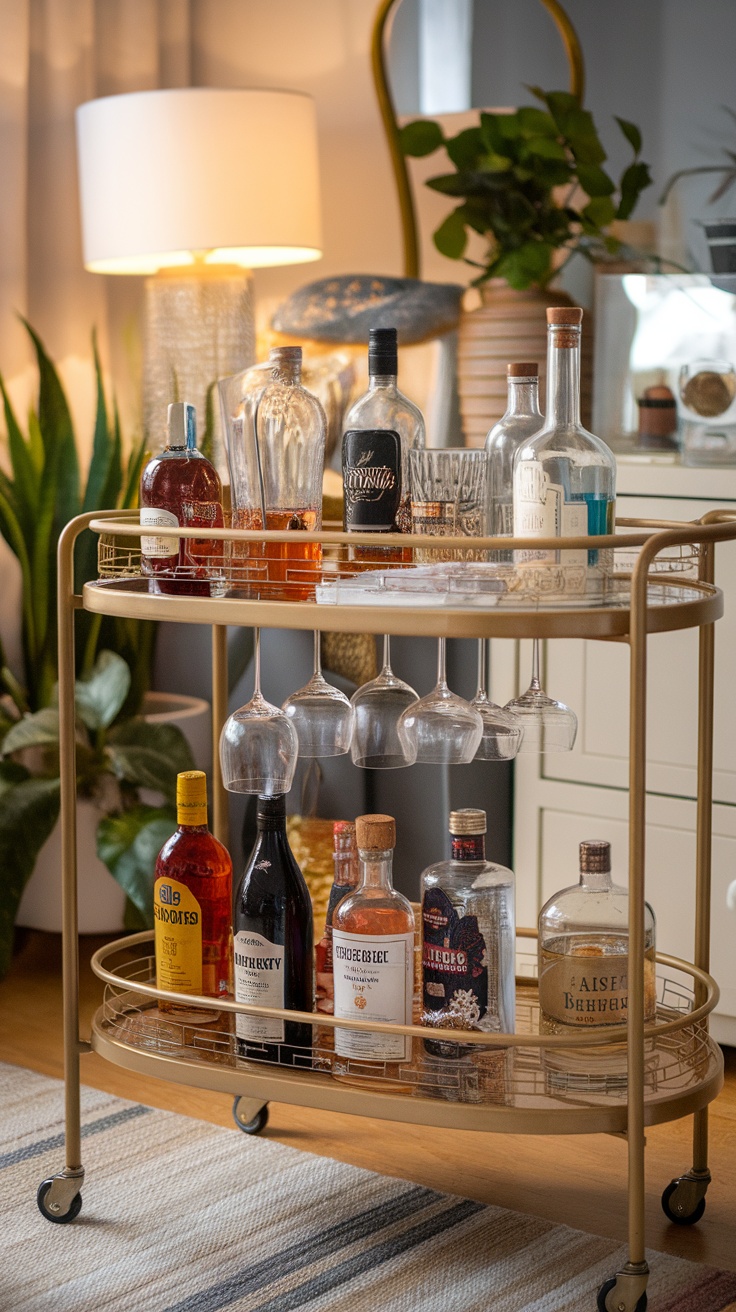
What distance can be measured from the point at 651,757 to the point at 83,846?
2.96ft

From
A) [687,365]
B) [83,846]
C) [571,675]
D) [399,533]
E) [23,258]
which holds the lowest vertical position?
[83,846]

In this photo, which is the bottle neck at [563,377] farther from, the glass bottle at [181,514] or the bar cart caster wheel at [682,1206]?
the bar cart caster wheel at [682,1206]

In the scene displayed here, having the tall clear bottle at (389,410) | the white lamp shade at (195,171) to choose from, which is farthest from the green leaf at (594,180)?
the tall clear bottle at (389,410)

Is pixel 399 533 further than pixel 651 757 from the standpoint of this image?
No

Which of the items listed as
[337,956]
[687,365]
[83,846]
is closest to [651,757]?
[687,365]

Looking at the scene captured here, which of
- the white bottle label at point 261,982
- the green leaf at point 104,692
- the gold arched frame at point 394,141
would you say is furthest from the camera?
the gold arched frame at point 394,141

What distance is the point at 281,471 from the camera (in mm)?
1370

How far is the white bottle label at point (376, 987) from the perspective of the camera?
4.44ft

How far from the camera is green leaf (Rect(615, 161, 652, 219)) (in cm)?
216

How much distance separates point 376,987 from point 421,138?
1.37 metres

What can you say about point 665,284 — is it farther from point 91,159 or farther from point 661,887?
point 91,159

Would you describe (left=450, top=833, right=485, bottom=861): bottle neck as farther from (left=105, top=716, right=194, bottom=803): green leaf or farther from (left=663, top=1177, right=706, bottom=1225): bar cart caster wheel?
(left=105, top=716, right=194, bottom=803): green leaf

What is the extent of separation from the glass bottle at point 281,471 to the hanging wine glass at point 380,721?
17 cm

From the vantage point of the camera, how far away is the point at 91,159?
7.65ft
